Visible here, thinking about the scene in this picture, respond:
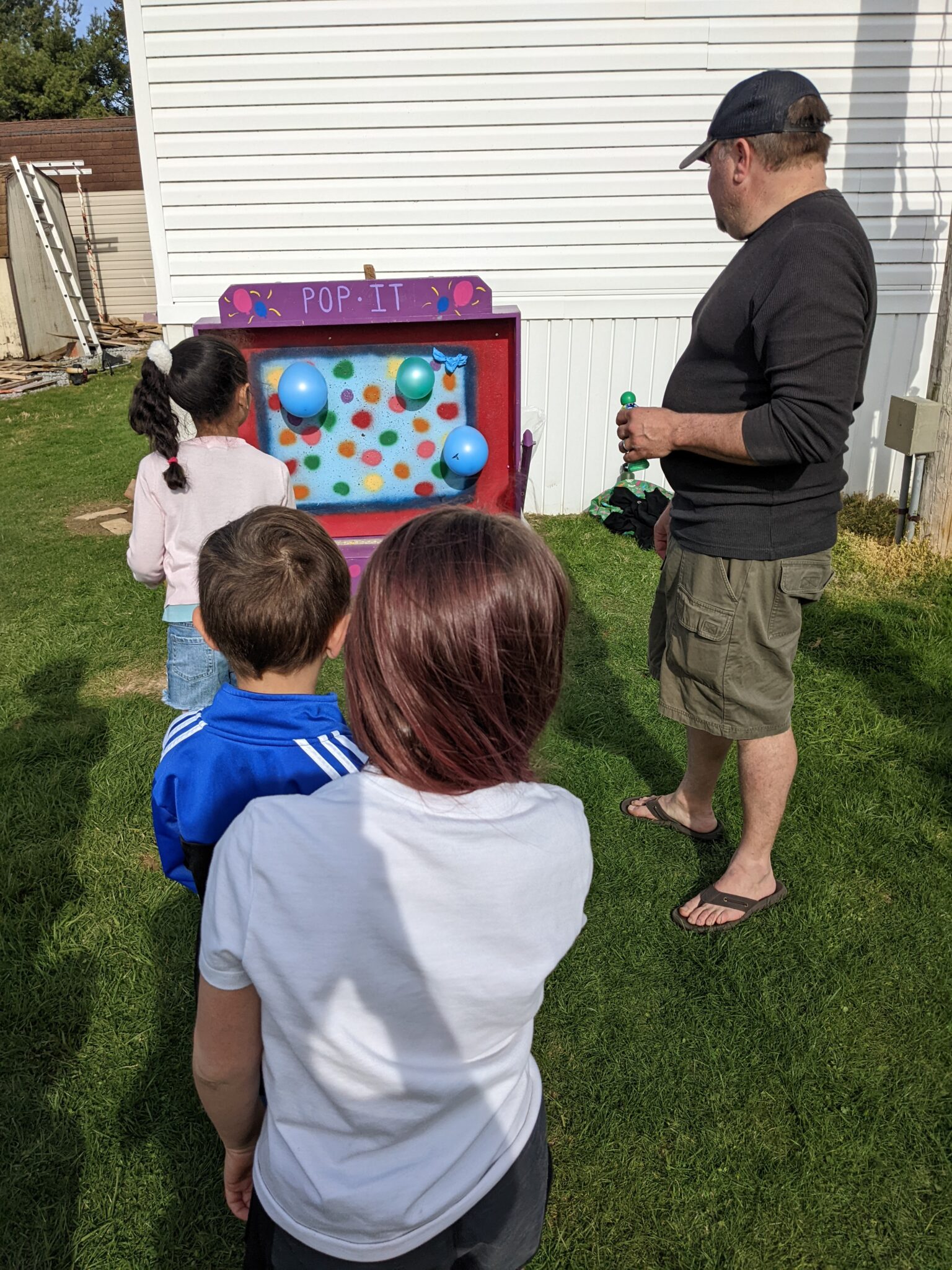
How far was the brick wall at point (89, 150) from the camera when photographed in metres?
16.6

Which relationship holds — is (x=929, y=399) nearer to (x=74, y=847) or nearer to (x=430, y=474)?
(x=430, y=474)

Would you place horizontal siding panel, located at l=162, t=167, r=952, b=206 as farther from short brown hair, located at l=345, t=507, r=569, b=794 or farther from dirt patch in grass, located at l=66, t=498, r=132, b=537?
short brown hair, located at l=345, t=507, r=569, b=794

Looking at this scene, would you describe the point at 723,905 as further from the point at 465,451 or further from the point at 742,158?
the point at 465,451

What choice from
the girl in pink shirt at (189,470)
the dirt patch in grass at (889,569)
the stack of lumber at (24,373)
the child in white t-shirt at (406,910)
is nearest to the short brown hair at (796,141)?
the girl in pink shirt at (189,470)

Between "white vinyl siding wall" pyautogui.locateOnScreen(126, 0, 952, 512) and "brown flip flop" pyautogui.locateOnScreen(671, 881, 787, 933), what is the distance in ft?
14.2

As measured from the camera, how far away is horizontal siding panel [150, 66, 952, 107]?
18.9ft

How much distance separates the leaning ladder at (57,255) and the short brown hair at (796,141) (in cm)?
1358

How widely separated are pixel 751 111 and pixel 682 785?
1.86 metres

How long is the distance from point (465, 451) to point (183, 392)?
2.09 metres

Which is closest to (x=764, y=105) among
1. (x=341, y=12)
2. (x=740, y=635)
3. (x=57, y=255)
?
(x=740, y=635)

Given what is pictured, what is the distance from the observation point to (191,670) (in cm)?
279

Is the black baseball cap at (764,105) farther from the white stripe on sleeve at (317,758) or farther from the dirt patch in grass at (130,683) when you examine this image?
the dirt patch in grass at (130,683)

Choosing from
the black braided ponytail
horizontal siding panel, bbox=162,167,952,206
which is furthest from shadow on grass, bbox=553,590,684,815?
horizontal siding panel, bbox=162,167,952,206

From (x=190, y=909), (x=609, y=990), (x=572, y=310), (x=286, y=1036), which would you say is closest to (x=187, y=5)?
(x=572, y=310)
